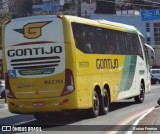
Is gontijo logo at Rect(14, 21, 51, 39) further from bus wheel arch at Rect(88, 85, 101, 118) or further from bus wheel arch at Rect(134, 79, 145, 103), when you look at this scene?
bus wheel arch at Rect(134, 79, 145, 103)

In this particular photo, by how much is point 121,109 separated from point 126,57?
7.32 ft

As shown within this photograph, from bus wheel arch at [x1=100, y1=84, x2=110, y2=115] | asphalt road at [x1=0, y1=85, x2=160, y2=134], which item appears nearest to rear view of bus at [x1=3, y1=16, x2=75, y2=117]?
asphalt road at [x1=0, y1=85, x2=160, y2=134]

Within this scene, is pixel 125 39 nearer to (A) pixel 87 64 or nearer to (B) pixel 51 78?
(A) pixel 87 64

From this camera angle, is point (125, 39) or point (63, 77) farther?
point (125, 39)

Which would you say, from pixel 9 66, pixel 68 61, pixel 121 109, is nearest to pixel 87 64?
pixel 68 61

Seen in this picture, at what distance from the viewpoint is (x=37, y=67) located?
15586mm

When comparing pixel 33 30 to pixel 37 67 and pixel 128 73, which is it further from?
pixel 128 73

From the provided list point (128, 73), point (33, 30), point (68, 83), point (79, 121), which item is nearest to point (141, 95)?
point (128, 73)

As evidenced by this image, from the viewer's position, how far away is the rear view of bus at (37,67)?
50.5 feet

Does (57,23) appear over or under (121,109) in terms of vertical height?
over

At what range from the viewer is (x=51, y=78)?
609 inches

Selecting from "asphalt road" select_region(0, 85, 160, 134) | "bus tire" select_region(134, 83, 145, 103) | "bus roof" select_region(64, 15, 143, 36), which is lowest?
"bus tire" select_region(134, 83, 145, 103)

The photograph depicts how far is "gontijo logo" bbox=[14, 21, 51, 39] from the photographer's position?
15.7 metres

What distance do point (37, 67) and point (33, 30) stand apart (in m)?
1.13
